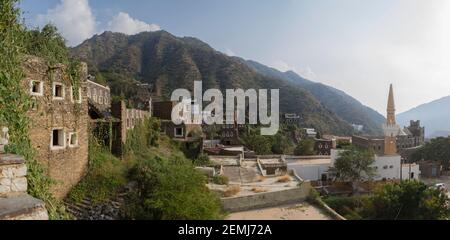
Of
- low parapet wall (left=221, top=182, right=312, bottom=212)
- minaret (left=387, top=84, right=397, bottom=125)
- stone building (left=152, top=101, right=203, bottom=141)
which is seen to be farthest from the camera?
minaret (left=387, top=84, right=397, bottom=125)

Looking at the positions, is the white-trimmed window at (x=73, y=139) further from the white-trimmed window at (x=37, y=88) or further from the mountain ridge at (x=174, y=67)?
the mountain ridge at (x=174, y=67)

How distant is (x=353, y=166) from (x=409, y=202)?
10463mm

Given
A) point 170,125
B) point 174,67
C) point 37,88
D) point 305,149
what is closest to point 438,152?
point 305,149

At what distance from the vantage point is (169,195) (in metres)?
11.4

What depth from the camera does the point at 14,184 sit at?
3.65 metres

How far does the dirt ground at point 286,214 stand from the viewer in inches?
548

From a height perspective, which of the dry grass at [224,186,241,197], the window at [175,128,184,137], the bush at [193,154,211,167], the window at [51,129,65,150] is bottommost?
the dry grass at [224,186,241,197]

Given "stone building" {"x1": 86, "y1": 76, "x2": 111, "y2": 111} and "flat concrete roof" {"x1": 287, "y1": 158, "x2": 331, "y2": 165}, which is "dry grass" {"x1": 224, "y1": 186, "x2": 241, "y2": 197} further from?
"flat concrete roof" {"x1": 287, "y1": 158, "x2": 331, "y2": 165}

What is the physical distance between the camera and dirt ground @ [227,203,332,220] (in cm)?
1392

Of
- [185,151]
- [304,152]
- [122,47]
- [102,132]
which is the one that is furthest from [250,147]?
[122,47]

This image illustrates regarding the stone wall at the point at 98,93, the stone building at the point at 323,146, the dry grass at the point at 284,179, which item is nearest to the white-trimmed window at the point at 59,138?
the stone wall at the point at 98,93

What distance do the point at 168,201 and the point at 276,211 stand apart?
593 centimetres

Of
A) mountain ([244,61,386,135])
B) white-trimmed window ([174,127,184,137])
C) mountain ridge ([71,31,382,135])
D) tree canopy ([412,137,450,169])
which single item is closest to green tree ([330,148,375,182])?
white-trimmed window ([174,127,184,137])
